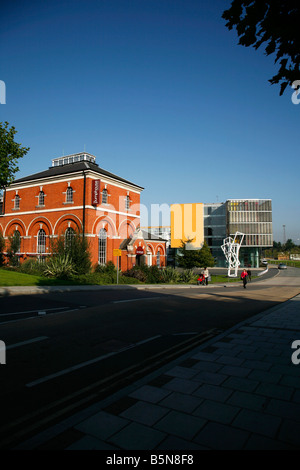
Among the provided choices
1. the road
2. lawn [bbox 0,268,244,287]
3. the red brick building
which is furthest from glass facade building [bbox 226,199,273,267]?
the road

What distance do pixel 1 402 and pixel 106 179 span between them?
27251 mm

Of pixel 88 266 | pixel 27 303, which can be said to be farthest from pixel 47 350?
pixel 88 266

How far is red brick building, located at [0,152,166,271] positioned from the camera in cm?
2817

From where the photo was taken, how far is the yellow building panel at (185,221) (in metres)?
66.2

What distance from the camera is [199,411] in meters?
3.69

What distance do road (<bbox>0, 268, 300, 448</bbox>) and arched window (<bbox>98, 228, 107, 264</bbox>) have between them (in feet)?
55.4

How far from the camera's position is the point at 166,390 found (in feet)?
Answer: 14.1

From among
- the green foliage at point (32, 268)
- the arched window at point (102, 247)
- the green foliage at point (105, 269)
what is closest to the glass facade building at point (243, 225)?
the arched window at point (102, 247)

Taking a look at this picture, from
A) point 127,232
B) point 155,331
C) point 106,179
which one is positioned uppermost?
point 106,179

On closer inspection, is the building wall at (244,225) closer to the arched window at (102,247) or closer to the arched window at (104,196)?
the arched window at (104,196)

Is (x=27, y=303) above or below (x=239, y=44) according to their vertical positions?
below

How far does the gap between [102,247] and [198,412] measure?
26.5m

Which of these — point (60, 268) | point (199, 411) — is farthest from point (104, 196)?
point (199, 411)

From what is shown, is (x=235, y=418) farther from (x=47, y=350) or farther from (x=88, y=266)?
(x=88, y=266)
